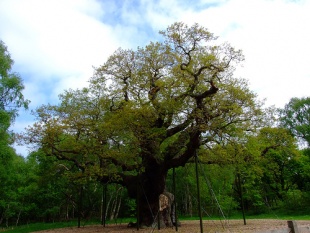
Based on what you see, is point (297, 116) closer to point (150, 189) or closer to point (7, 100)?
point (150, 189)

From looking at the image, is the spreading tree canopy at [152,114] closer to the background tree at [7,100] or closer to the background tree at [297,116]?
the background tree at [7,100]

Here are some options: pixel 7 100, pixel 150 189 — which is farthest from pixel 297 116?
pixel 7 100

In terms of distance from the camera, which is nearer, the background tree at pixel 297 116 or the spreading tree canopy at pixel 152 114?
the spreading tree canopy at pixel 152 114

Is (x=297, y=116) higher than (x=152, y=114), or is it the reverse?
(x=297, y=116)

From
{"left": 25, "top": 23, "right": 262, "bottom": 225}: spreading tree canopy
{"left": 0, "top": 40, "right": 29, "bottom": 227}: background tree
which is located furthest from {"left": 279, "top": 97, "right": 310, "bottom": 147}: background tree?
{"left": 0, "top": 40, "right": 29, "bottom": 227}: background tree

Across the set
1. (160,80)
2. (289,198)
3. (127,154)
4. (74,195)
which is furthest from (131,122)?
(74,195)

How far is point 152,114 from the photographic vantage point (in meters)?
12.9

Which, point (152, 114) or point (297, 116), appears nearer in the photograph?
point (152, 114)

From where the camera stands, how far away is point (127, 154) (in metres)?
13.2

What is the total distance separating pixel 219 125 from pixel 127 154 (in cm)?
433

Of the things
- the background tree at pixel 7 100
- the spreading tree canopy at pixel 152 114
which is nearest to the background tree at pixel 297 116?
the spreading tree canopy at pixel 152 114

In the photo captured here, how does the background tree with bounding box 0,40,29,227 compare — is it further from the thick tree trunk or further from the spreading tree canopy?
the thick tree trunk

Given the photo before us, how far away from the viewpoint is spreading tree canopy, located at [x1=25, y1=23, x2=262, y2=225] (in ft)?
39.3

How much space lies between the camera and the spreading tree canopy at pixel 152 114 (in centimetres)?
1199
